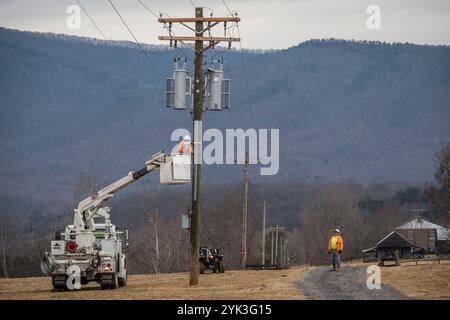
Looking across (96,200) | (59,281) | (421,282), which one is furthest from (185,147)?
(421,282)

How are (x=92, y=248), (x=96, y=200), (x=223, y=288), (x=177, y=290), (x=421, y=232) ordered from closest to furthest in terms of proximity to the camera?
1. (x=177, y=290)
2. (x=223, y=288)
3. (x=92, y=248)
4. (x=96, y=200)
5. (x=421, y=232)

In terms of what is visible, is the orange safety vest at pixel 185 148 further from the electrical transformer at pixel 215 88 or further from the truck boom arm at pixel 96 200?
the electrical transformer at pixel 215 88

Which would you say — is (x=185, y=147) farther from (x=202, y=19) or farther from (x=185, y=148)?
(x=202, y=19)

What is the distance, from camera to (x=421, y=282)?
47.1 metres

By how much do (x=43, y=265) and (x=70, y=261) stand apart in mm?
2054

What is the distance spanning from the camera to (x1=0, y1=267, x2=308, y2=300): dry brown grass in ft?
138

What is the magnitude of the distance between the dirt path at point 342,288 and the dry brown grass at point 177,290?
52 cm

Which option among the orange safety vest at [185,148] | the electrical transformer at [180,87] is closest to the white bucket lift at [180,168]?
the orange safety vest at [185,148]

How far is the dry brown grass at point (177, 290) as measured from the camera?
42.1m

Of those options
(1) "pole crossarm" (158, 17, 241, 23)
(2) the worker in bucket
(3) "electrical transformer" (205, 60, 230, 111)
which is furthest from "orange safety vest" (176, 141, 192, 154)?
(1) "pole crossarm" (158, 17, 241, 23)

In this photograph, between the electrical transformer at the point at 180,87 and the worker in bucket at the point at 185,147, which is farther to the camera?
the electrical transformer at the point at 180,87

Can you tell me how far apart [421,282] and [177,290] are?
334 inches
